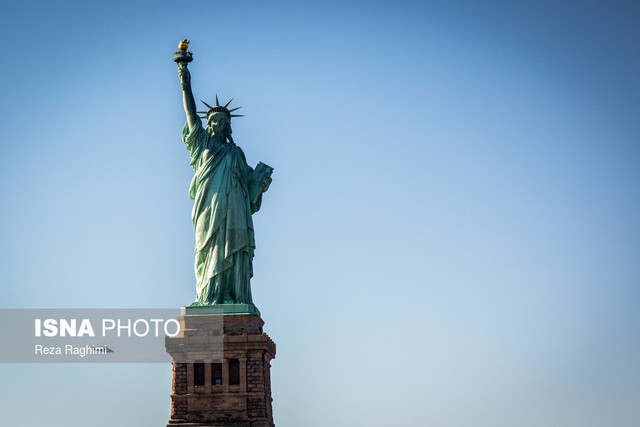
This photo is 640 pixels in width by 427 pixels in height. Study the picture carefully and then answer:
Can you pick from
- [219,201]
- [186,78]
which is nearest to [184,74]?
[186,78]

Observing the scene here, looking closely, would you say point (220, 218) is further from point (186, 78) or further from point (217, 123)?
point (186, 78)

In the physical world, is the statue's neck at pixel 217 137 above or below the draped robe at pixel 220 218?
above

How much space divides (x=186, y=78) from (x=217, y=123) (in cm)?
224

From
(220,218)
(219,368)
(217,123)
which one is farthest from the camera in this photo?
(217,123)

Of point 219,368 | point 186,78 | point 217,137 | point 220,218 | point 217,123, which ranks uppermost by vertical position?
point 186,78

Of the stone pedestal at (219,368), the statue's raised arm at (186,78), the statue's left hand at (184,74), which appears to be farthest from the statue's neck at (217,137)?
the stone pedestal at (219,368)

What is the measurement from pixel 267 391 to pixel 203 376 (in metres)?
2.67

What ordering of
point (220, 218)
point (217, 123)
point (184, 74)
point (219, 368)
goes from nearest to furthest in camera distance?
point (219, 368)
point (220, 218)
point (184, 74)
point (217, 123)

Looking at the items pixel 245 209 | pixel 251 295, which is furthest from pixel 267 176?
pixel 251 295

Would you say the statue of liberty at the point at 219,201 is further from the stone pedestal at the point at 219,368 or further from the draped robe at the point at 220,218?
the stone pedestal at the point at 219,368

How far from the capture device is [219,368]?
1694 inches

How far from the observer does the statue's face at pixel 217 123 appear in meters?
46.0

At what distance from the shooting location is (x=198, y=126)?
4562 cm

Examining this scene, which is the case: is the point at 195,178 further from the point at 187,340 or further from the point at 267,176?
the point at 187,340
